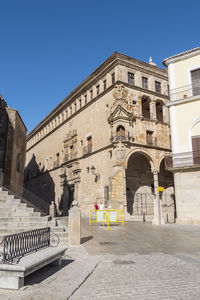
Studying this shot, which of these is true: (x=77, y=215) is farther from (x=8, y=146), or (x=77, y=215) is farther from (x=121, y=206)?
(x=121, y=206)

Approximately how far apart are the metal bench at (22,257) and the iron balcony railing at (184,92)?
49.7 ft

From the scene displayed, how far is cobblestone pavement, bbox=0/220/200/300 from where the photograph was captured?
3594mm

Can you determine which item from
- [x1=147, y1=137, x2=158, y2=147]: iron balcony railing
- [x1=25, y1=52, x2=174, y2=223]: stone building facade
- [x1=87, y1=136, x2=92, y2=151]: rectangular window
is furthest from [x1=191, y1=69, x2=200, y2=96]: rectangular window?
[x1=87, y1=136, x2=92, y2=151]: rectangular window

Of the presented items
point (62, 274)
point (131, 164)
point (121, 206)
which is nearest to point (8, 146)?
point (121, 206)

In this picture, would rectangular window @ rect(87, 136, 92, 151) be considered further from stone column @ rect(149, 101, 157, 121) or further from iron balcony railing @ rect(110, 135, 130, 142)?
stone column @ rect(149, 101, 157, 121)

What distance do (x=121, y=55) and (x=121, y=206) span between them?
553 inches

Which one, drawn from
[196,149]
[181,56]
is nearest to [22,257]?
[196,149]

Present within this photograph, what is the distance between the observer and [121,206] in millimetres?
19656

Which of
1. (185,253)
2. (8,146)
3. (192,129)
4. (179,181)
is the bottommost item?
(185,253)

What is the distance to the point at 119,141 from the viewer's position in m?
20.9

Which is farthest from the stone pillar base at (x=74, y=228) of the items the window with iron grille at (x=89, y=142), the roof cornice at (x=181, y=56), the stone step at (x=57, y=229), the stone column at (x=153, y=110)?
the stone column at (x=153, y=110)

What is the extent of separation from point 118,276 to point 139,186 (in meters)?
19.8

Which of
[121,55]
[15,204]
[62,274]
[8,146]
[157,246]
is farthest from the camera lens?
[121,55]

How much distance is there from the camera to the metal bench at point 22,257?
3762 mm
